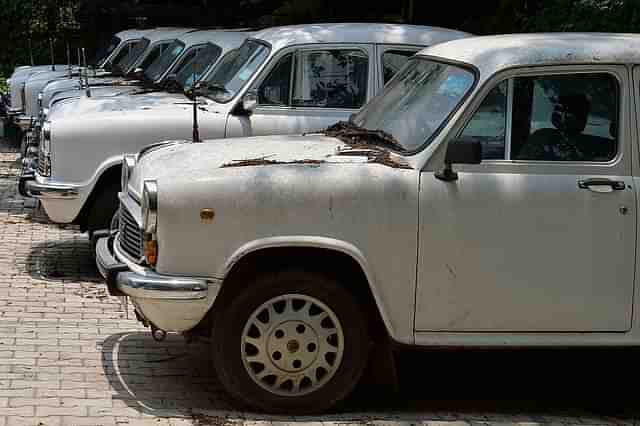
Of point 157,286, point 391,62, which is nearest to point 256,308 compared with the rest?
point 157,286

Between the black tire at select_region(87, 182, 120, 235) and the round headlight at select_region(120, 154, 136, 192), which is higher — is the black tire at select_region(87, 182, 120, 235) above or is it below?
below

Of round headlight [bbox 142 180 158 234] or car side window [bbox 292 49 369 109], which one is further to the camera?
car side window [bbox 292 49 369 109]

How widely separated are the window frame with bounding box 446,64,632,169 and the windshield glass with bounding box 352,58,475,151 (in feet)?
0.32

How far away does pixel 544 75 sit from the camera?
21.2ft

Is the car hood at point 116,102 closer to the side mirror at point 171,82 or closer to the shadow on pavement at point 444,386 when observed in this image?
the side mirror at point 171,82

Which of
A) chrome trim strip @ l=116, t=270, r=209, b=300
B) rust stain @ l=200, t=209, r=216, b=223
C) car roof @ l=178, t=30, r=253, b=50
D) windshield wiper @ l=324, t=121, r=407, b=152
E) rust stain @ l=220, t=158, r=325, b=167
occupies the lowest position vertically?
chrome trim strip @ l=116, t=270, r=209, b=300

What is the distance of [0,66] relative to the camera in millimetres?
27094

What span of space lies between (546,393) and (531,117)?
1.73 metres

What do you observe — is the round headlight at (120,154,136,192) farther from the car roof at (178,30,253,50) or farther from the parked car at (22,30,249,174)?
the car roof at (178,30,253,50)

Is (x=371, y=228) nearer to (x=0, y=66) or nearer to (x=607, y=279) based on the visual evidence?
(x=607, y=279)

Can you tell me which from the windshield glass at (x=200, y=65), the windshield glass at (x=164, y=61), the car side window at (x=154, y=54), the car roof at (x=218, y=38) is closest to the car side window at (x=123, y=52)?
the car side window at (x=154, y=54)

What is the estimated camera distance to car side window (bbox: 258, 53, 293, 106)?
9.59 meters

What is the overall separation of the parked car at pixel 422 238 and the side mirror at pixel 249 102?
3.07 m

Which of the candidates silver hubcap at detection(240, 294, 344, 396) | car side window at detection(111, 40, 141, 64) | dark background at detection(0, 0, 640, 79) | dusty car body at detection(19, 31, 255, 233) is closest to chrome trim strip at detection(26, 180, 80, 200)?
dusty car body at detection(19, 31, 255, 233)
